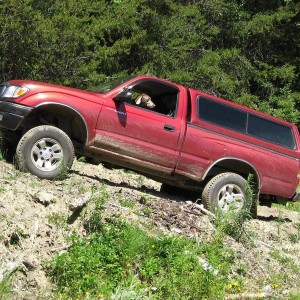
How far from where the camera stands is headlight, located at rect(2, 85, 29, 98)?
7.55 m

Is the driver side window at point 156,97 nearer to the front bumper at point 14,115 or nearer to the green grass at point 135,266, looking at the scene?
the front bumper at point 14,115

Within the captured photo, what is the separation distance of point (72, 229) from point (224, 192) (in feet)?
10.5

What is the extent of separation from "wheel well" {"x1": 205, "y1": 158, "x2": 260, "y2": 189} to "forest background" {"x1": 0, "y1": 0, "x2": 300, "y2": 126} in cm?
511

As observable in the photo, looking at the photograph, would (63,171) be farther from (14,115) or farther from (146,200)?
(146,200)

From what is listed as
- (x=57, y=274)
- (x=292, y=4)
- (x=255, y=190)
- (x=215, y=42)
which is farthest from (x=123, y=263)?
(x=292, y=4)

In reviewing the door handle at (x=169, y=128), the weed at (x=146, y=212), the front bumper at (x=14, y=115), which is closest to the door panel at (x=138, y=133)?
the door handle at (x=169, y=128)

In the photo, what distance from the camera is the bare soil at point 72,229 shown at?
543 centimetres

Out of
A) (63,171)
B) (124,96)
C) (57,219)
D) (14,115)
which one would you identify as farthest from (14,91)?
(57,219)

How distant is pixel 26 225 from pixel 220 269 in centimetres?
217

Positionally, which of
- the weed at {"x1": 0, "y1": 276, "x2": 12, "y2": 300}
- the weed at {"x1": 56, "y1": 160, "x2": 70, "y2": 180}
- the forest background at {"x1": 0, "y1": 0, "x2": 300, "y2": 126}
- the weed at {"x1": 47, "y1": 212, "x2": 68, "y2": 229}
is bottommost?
the weed at {"x1": 0, "y1": 276, "x2": 12, "y2": 300}

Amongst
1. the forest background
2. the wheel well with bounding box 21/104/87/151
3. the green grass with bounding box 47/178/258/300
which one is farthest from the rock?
the forest background

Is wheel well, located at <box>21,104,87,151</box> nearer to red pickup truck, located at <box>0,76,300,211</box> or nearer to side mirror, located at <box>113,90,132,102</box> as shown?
red pickup truck, located at <box>0,76,300,211</box>

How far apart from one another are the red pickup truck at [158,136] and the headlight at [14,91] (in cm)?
2

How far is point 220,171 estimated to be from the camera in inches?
351
